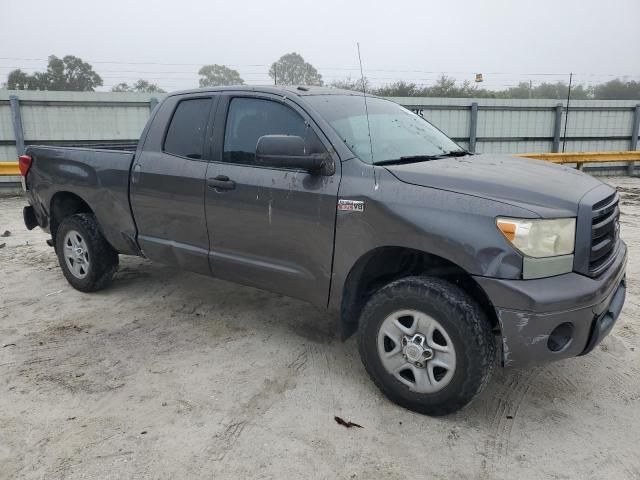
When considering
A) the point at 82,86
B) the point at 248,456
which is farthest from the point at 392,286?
the point at 82,86

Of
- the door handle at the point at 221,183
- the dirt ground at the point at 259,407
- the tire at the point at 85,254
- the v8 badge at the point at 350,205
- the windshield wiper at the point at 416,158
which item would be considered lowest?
the dirt ground at the point at 259,407

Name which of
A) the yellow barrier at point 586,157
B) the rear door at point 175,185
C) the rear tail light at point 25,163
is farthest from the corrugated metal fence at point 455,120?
the rear door at point 175,185

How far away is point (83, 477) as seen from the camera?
248cm

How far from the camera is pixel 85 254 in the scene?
491 centimetres

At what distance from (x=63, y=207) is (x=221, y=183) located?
2332 millimetres

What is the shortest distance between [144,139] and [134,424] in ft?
7.75

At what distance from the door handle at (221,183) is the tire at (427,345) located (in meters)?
1.31

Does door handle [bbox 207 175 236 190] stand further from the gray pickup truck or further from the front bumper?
the front bumper

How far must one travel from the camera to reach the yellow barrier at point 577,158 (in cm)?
1046

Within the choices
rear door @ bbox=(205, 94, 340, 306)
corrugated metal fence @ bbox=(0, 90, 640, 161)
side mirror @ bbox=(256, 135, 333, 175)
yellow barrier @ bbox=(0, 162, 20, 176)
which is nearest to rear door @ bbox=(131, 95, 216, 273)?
rear door @ bbox=(205, 94, 340, 306)

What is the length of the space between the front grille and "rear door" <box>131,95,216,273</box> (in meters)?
2.55

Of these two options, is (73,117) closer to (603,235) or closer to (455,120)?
(455,120)

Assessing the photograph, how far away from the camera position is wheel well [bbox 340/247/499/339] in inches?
118

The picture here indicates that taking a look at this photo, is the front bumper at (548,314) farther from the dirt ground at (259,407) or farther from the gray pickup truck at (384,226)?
the dirt ground at (259,407)
